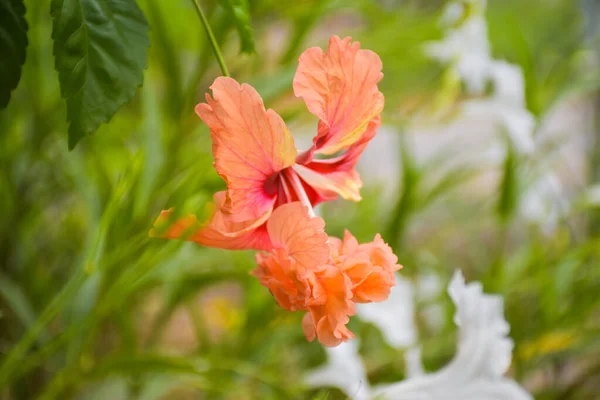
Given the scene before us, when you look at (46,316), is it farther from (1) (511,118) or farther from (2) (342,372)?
(1) (511,118)

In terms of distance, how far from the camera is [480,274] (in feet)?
2.22

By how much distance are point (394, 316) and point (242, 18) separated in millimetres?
346

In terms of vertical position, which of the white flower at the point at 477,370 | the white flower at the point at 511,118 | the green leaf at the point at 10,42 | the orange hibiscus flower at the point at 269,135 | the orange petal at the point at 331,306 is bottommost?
the white flower at the point at 477,370

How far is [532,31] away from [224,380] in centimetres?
134

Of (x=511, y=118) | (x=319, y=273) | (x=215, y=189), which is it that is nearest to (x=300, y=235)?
(x=319, y=273)

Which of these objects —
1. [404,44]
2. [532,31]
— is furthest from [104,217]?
[532,31]

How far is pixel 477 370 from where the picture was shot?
12.0 inches

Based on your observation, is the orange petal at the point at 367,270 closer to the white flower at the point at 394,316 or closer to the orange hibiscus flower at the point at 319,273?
the orange hibiscus flower at the point at 319,273

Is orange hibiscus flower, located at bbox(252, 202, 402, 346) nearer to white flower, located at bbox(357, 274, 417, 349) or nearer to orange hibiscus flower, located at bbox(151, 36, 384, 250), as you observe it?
orange hibiscus flower, located at bbox(151, 36, 384, 250)

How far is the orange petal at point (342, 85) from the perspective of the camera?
0.52 feet

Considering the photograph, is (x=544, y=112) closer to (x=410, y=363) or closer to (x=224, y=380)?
(x=410, y=363)

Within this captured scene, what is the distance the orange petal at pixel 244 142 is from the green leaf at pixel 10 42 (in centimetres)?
6

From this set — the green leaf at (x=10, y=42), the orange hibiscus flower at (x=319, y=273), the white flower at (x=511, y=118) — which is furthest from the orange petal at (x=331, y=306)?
the white flower at (x=511, y=118)

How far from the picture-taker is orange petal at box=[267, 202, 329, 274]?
0.50 feet
